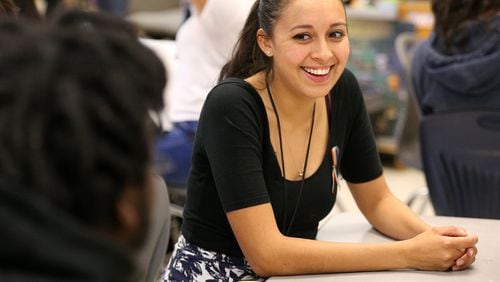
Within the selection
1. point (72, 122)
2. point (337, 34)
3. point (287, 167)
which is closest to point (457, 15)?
point (337, 34)

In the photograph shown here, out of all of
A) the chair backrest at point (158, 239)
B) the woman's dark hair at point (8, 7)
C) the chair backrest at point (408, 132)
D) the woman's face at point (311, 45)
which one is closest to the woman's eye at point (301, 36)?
the woman's face at point (311, 45)

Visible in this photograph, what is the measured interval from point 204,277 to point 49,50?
1.06m

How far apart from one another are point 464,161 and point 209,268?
122 cm

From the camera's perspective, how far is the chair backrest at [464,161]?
98.4 inches

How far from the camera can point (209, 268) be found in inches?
65.6

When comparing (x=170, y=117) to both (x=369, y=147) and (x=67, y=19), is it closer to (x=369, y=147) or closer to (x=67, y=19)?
(x=369, y=147)

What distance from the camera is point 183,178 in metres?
2.53

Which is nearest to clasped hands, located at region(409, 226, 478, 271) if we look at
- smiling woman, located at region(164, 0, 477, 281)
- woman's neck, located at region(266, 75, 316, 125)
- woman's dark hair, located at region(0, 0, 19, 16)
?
smiling woman, located at region(164, 0, 477, 281)

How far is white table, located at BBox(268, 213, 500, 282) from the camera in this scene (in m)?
1.45

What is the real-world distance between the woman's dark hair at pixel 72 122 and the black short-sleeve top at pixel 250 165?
32.7 inches

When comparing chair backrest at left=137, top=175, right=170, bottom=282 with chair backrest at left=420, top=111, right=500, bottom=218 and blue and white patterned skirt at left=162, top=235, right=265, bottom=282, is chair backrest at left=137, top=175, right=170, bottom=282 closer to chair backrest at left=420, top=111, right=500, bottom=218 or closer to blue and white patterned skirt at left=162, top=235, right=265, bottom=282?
blue and white patterned skirt at left=162, top=235, right=265, bottom=282

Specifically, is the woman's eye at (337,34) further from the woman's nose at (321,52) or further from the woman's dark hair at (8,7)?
the woman's dark hair at (8,7)

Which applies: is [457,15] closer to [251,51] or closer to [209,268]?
[251,51]

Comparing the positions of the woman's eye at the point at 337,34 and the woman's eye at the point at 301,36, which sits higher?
the woman's eye at the point at 337,34
